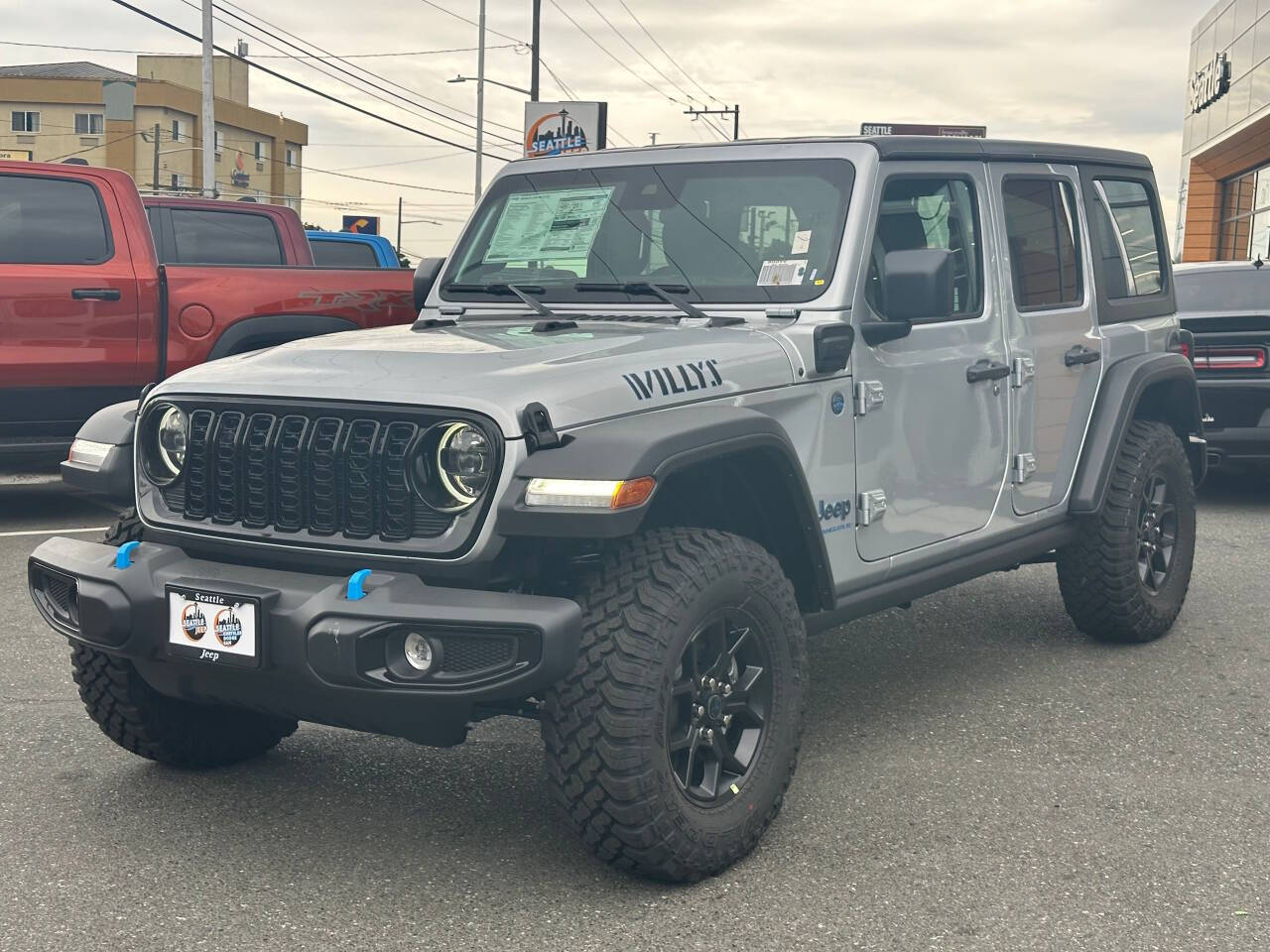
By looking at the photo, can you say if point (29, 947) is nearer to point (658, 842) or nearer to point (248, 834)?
point (248, 834)

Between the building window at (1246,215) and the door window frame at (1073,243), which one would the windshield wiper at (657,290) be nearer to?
the door window frame at (1073,243)

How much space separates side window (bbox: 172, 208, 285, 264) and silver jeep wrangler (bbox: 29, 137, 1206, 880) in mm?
6345

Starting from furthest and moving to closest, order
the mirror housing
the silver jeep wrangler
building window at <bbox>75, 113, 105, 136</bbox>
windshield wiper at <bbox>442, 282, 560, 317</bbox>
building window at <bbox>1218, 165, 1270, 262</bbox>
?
building window at <bbox>75, 113, 105, 136</bbox> → building window at <bbox>1218, 165, 1270, 262</bbox> → windshield wiper at <bbox>442, 282, 560, 317</bbox> → the mirror housing → the silver jeep wrangler

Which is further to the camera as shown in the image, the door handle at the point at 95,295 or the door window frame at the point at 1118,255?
the door handle at the point at 95,295

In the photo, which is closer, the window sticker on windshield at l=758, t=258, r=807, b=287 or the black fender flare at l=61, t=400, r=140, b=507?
the black fender flare at l=61, t=400, r=140, b=507

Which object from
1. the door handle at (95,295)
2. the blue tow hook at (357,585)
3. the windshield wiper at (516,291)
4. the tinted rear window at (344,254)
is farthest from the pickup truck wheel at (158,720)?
the tinted rear window at (344,254)

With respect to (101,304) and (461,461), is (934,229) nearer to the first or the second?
(461,461)

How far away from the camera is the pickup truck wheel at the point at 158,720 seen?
14.1 ft

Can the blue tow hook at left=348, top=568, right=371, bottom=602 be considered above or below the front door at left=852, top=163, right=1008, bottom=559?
below

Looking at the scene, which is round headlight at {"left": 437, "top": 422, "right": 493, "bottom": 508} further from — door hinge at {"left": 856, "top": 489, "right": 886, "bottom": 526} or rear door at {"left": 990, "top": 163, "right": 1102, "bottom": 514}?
rear door at {"left": 990, "top": 163, "right": 1102, "bottom": 514}

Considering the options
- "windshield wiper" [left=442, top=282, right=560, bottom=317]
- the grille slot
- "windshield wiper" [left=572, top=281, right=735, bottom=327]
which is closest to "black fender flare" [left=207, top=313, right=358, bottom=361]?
"windshield wiper" [left=442, top=282, right=560, bottom=317]

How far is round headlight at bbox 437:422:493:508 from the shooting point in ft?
11.7

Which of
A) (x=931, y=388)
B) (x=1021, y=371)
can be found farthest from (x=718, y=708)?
(x=1021, y=371)

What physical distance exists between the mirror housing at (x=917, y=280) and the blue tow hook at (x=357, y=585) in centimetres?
177
